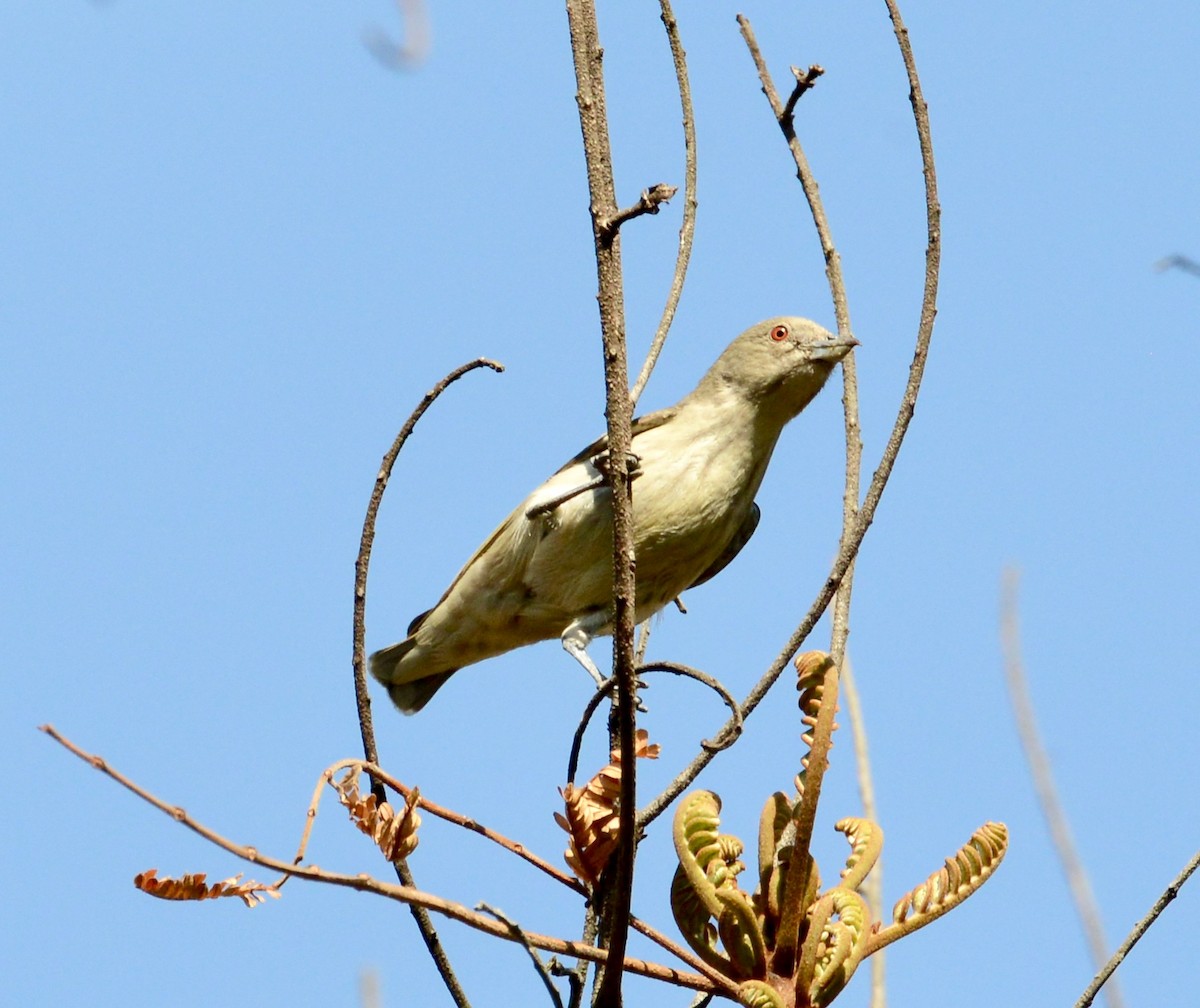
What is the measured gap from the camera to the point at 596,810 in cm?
295

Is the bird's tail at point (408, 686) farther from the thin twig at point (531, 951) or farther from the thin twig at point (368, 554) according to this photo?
the thin twig at point (531, 951)

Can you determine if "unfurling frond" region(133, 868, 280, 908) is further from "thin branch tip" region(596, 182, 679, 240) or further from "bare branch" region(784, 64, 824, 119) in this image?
"bare branch" region(784, 64, 824, 119)

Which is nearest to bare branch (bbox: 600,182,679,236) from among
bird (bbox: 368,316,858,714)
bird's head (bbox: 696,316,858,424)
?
bird (bbox: 368,316,858,714)

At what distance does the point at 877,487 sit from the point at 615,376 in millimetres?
839

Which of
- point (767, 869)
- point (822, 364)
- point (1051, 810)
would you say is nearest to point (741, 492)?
point (822, 364)

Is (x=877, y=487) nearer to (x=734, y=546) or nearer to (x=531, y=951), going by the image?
(x=531, y=951)

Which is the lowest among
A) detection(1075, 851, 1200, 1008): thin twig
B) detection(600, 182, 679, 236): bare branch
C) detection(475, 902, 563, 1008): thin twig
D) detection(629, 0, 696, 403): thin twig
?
detection(1075, 851, 1200, 1008): thin twig

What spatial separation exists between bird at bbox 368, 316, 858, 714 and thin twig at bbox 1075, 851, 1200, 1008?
334cm

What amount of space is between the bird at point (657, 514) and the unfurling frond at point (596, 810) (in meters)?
3.04

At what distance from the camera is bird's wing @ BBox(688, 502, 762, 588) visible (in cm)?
704

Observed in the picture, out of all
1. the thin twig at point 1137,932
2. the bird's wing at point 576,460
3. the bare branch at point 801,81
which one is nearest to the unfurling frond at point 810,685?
the thin twig at point 1137,932

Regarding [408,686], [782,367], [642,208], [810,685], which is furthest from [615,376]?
[408,686]

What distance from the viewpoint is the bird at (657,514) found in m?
6.23

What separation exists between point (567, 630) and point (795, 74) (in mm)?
2934
